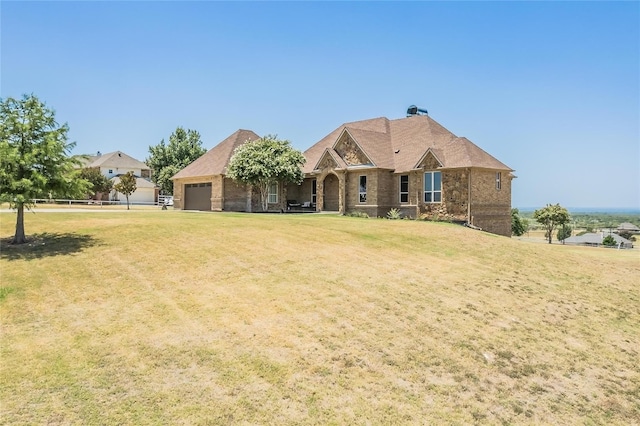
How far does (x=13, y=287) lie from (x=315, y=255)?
940 centimetres

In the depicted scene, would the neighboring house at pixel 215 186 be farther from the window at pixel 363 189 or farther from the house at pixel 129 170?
the house at pixel 129 170

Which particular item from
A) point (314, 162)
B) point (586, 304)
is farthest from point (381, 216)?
point (586, 304)

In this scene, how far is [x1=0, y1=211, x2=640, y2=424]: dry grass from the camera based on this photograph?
23.7ft

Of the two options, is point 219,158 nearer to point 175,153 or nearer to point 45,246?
point 45,246

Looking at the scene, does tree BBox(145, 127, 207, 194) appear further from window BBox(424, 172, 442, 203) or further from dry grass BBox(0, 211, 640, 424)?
dry grass BBox(0, 211, 640, 424)

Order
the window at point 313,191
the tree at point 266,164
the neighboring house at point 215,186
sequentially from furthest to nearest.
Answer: the window at point 313,191 → the neighboring house at point 215,186 → the tree at point 266,164

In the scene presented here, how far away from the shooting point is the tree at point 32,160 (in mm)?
15469

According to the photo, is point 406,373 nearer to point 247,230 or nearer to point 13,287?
point 13,287

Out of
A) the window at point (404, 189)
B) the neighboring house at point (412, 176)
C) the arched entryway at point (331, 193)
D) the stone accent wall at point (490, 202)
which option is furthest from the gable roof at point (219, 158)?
the stone accent wall at point (490, 202)

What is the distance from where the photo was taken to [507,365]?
363 inches

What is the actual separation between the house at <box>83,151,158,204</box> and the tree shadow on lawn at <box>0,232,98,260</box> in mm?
54620

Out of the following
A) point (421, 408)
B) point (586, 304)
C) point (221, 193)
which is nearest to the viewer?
point (421, 408)

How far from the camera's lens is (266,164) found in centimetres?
3647

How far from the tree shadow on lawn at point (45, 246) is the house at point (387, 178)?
22433 millimetres
